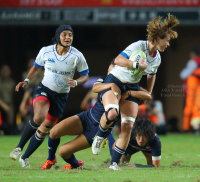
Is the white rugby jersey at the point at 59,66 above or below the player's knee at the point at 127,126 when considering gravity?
above

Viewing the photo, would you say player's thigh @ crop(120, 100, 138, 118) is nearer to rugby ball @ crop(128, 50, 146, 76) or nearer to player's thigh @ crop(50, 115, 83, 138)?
rugby ball @ crop(128, 50, 146, 76)

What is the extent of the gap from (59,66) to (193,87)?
764 centimetres

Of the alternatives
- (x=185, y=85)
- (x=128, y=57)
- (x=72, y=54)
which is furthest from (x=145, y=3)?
(x=128, y=57)

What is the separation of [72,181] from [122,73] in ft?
6.23

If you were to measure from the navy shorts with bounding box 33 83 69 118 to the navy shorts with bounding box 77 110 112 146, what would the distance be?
0.65 m

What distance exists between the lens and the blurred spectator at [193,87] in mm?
14421

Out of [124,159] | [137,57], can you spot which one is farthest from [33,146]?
[137,57]

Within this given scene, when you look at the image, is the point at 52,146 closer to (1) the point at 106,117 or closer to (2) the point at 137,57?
(1) the point at 106,117

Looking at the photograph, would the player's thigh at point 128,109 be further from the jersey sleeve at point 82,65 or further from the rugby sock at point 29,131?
the rugby sock at point 29,131

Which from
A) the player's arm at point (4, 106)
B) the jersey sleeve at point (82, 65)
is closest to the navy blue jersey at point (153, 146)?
the jersey sleeve at point (82, 65)

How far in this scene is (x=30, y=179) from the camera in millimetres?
5953

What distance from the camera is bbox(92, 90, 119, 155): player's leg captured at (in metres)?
6.63

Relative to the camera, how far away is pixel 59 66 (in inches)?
308

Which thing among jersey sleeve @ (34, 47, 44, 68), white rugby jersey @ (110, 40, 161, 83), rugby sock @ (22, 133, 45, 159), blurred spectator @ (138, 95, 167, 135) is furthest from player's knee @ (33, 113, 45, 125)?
blurred spectator @ (138, 95, 167, 135)
